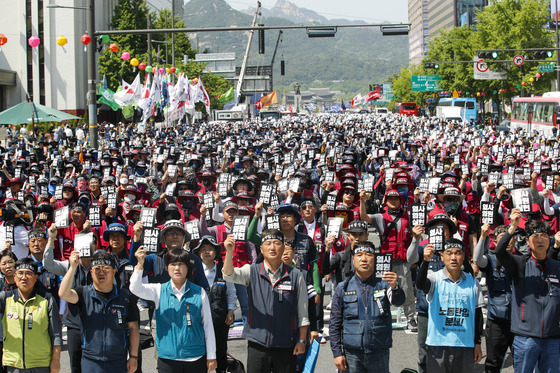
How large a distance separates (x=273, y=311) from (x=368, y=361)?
82cm

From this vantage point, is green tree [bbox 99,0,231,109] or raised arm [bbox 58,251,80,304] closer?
raised arm [bbox 58,251,80,304]

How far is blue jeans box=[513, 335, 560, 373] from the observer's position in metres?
6.32

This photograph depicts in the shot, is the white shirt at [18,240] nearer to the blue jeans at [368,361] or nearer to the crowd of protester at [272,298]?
the crowd of protester at [272,298]

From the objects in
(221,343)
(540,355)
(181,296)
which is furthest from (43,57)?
(540,355)

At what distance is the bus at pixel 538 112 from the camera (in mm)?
38644

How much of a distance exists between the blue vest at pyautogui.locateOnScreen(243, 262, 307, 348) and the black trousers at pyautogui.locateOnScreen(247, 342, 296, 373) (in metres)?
0.05

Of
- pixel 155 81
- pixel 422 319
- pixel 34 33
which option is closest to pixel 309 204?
pixel 422 319

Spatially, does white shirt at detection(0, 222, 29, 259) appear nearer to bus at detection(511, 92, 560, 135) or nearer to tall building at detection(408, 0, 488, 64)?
bus at detection(511, 92, 560, 135)

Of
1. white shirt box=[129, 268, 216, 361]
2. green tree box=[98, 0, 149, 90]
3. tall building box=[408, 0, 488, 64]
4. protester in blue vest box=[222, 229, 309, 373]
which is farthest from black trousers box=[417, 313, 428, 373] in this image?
tall building box=[408, 0, 488, 64]

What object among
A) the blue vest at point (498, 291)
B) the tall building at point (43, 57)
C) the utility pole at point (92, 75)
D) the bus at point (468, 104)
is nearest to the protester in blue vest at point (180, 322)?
the blue vest at point (498, 291)

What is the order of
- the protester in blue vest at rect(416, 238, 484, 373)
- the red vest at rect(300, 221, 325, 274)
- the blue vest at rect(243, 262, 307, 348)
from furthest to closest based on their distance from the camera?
the red vest at rect(300, 221, 325, 274)
the protester in blue vest at rect(416, 238, 484, 373)
the blue vest at rect(243, 262, 307, 348)

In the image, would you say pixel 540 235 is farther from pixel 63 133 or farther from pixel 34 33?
pixel 34 33

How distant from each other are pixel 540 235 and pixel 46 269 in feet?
14.5

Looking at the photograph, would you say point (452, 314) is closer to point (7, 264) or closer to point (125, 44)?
point (7, 264)
